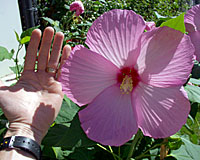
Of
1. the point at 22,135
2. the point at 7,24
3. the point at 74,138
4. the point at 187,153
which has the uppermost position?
the point at 74,138

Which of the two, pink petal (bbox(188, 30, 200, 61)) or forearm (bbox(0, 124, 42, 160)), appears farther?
forearm (bbox(0, 124, 42, 160))

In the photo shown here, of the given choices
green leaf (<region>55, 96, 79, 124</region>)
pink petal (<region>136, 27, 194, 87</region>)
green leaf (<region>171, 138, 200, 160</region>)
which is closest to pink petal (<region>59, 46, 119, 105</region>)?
Result: pink petal (<region>136, 27, 194, 87</region>)

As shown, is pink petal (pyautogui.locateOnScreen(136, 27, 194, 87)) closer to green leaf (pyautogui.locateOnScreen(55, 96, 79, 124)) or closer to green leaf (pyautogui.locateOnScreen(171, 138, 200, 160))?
green leaf (pyautogui.locateOnScreen(55, 96, 79, 124))

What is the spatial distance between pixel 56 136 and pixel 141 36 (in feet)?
1.33

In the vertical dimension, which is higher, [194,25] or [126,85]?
[194,25]

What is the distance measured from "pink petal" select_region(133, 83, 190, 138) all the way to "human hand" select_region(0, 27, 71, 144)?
36cm

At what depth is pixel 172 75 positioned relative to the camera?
0.54 metres

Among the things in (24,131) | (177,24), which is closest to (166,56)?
(177,24)

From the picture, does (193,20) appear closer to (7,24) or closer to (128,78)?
(128,78)

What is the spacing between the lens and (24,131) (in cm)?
83

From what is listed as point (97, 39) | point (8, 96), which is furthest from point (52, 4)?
point (97, 39)

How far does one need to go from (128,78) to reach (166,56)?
0.13 m

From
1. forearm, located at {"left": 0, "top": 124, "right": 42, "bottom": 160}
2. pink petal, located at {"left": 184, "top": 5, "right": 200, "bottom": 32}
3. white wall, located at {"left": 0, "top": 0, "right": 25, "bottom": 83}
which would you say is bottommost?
white wall, located at {"left": 0, "top": 0, "right": 25, "bottom": 83}

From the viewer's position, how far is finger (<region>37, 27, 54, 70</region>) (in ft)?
3.09
